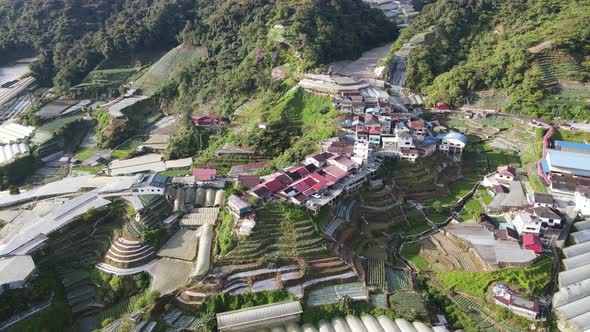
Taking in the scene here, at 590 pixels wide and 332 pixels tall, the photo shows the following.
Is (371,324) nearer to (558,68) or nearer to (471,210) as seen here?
(471,210)

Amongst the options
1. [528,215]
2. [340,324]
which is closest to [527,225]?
[528,215]

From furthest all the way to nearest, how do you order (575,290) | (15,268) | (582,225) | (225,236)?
(582,225), (225,236), (575,290), (15,268)

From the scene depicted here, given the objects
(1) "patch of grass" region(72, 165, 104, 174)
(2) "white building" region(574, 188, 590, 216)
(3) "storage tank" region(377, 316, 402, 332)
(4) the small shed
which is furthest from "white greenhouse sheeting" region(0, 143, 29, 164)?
(2) "white building" region(574, 188, 590, 216)

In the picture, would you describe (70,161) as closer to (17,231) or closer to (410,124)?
(17,231)

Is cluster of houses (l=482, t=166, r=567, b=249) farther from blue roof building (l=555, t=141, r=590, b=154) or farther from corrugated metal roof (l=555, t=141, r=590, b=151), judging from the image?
corrugated metal roof (l=555, t=141, r=590, b=151)

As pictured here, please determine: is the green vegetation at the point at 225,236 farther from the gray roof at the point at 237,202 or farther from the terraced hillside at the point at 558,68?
the terraced hillside at the point at 558,68

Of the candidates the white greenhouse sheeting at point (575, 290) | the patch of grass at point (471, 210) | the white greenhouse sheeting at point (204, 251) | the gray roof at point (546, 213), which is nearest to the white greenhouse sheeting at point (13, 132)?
the white greenhouse sheeting at point (204, 251)

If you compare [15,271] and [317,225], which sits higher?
[15,271]
